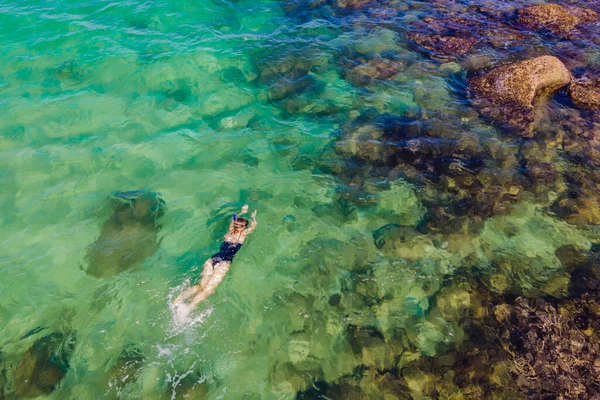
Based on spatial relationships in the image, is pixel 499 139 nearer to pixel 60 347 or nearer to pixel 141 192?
pixel 141 192

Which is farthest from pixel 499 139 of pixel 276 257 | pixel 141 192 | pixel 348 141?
pixel 141 192

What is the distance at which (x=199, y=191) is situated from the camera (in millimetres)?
12844

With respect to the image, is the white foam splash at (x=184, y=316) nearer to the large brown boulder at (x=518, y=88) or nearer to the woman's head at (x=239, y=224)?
the woman's head at (x=239, y=224)

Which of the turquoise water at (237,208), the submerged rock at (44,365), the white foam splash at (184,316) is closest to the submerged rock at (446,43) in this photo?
the turquoise water at (237,208)

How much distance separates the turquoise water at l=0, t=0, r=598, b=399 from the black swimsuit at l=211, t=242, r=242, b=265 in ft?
1.53

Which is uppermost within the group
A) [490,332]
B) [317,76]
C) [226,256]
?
[317,76]

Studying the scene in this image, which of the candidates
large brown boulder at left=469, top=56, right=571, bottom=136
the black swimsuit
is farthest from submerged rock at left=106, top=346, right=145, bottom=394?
large brown boulder at left=469, top=56, right=571, bottom=136

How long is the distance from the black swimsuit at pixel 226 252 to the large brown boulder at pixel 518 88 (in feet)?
41.5

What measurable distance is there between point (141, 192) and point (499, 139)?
1463 centimetres

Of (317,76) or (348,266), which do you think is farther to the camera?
(317,76)

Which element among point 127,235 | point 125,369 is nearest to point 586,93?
point 127,235

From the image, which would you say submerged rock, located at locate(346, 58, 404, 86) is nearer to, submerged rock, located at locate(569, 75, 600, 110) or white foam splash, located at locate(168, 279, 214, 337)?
submerged rock, located at locate(569, 75, 600, 110)

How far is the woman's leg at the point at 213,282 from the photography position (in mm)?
9578

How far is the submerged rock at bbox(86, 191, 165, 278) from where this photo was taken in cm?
1066
